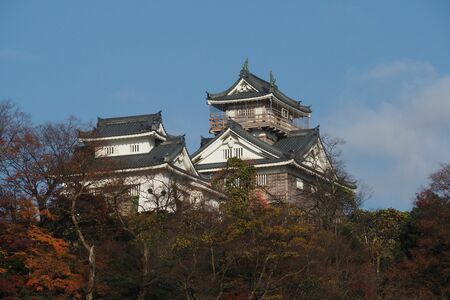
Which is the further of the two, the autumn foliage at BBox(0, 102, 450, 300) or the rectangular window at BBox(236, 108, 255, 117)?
the rectangular window at BBox(236, 108, 255, 117)

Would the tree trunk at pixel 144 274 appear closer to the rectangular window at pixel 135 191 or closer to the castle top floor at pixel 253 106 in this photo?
the rectangular window at pixel 135 191

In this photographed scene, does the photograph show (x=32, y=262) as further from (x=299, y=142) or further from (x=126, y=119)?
(x=299, y=142)

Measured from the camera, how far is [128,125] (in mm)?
46875

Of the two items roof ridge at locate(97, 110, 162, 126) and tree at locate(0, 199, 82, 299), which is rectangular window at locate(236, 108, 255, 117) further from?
tree at locate(0, 199, 82, 299)

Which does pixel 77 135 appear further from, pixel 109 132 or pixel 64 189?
pixel 109 132

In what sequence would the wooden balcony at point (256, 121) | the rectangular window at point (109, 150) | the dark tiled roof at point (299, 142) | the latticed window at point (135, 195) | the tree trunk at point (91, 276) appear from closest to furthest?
the tree trunk at point (91, 276)
the latticed window at point (135, 195)
the rectangular window at point (109, 150)
the dark tiled roof at point (299, 142)
the wooden balcony at point (256, 121)

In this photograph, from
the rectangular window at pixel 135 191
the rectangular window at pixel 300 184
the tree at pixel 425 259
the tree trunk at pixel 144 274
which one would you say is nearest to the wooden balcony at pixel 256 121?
the rectangular window at pixel 300 184

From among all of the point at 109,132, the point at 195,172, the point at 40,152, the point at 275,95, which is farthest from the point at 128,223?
the point at 275,95

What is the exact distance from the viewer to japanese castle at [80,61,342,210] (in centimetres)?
4194

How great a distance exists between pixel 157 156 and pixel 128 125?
435 cm

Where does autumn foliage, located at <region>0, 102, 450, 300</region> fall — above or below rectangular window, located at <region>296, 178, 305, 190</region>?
below

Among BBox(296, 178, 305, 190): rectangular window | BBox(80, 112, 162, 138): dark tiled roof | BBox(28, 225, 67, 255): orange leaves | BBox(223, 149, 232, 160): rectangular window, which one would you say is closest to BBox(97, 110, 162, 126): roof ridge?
BBox(80, 112, 162, 138): dark tiled roof

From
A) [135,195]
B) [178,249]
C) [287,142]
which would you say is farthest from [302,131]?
[178,249]

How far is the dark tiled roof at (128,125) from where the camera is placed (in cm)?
4600
